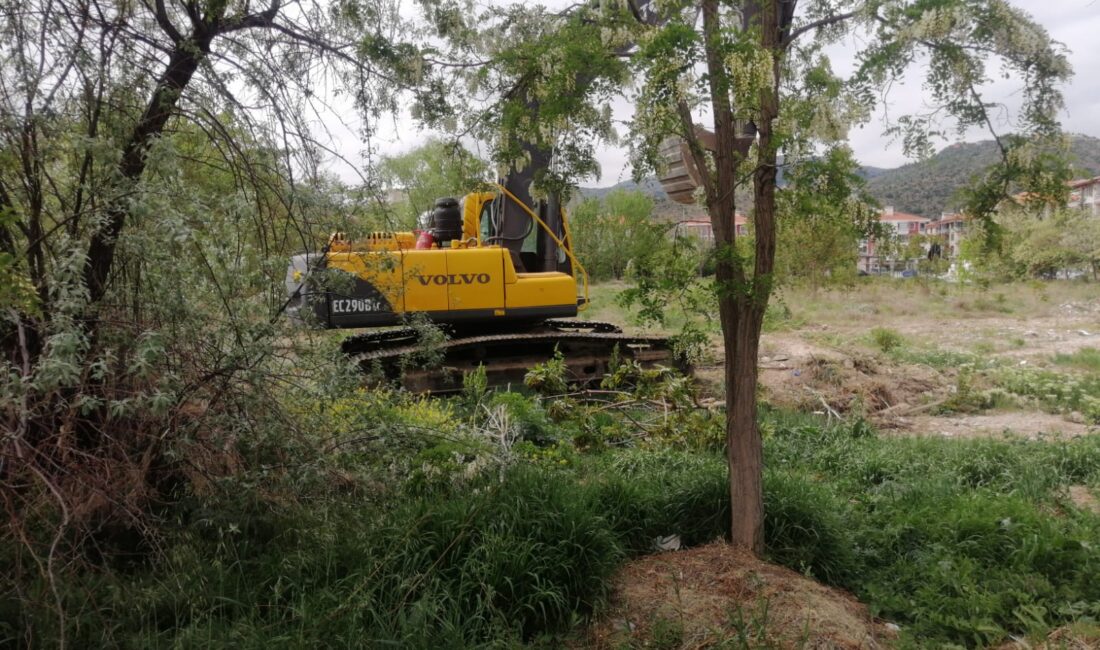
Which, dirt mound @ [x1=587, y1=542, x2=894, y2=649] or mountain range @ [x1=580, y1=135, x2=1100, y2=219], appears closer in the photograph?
dirt mound @ [x1=587, y1=542, x2=894, y2=649]

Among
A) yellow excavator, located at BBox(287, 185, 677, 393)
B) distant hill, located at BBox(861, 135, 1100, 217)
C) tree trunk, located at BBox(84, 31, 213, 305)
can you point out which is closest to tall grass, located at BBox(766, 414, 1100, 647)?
distant hill, located at BBox(861, 135, 1100, 217)

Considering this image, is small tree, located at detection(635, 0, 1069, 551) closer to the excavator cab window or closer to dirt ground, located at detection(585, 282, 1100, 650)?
dirt ground, located at detection(585, 282, 1100, 650)

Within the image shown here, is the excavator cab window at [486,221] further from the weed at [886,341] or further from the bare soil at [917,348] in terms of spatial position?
the weed at [886,341]

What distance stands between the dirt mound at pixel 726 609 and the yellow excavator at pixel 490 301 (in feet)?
14.7

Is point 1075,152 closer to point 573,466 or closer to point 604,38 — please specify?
point 604,38

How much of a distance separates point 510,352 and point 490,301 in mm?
1171

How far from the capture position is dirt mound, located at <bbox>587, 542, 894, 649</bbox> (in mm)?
3242

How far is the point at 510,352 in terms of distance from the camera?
9.87m

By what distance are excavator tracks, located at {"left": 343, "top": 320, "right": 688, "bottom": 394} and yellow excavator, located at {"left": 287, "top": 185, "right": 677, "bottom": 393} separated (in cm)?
1

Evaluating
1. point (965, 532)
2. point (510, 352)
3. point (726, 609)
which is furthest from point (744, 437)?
point (510, 352)

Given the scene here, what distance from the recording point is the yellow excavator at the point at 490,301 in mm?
8586

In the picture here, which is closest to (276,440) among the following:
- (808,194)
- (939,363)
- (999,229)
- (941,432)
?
(808,194)

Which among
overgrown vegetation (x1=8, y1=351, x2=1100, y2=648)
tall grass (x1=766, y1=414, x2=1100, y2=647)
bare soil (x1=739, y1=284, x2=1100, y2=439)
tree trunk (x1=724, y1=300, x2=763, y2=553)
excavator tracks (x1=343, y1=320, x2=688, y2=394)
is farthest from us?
excavator tracks (x1=343, y1=320, x2=688, y2=394)

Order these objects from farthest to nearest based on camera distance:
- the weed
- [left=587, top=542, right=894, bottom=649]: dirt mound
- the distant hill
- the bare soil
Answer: the weed
the bare soil
the distant hill
[left=587, top=542, right=894, bottom=649]: dirt mound
